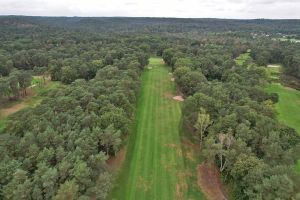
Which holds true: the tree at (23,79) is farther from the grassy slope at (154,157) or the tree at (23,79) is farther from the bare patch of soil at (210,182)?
the bare patch of soil at (210,182)

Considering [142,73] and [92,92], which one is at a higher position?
[92,92]

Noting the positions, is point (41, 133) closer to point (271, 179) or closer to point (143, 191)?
point (143, 191)

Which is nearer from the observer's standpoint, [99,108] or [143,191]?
[143,191]

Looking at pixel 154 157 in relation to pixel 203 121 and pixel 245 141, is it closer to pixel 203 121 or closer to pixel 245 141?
pixel 203 121

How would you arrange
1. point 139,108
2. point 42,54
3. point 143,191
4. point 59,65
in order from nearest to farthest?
1. point 143,191
2. point 139,108
3. point 59,65
4. point 42,54

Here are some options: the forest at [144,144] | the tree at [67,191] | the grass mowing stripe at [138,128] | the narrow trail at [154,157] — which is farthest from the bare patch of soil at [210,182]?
the tree at [67,191]

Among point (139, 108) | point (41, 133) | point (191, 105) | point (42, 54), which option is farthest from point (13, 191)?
point (42, 54)

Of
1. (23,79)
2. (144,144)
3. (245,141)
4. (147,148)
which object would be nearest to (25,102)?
(23,79)
